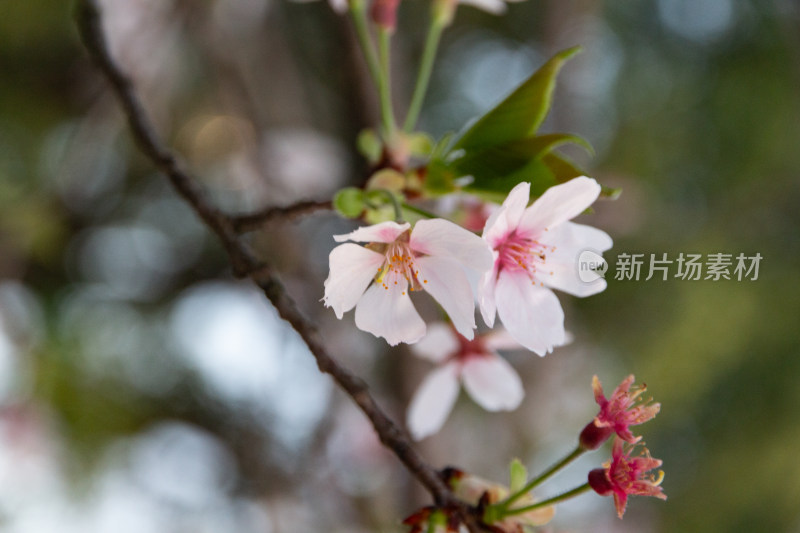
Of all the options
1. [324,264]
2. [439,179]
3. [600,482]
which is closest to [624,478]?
[600,482]

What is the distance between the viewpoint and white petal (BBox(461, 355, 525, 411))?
623 millimetres

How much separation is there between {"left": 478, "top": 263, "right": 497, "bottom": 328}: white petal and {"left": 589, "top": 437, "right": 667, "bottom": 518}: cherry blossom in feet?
0.35

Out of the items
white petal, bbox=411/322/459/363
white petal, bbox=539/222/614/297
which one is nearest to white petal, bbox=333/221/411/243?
white petal, bbox=539/222/614/297

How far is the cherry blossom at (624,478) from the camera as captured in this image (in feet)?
1.22

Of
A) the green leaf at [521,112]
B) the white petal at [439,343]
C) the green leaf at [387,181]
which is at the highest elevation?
the green leaf at [521,112]

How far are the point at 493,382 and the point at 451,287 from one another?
252mm

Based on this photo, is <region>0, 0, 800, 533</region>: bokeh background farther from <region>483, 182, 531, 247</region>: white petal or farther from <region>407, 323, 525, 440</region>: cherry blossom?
<region>483, 182, 531, 247</region>: white petal

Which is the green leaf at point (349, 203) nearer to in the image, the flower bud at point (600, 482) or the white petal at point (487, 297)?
the white petal at point (487, 297)

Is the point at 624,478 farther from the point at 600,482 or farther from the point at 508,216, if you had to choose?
the point at 508,216

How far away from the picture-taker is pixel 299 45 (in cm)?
211

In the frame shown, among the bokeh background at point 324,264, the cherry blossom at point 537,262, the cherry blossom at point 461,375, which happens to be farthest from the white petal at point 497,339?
the bokeh background at point 324,264

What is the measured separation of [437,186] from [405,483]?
1.00m

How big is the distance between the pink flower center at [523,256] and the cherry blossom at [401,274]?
42 mm

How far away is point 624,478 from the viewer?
377 mm
